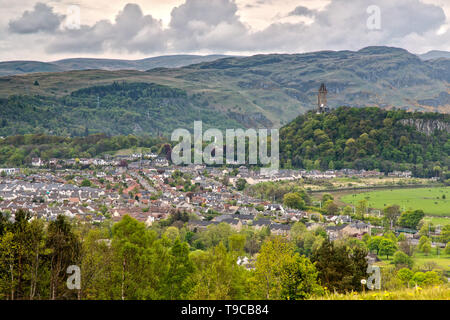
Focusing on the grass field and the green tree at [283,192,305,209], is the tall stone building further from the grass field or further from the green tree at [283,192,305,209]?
the grass field

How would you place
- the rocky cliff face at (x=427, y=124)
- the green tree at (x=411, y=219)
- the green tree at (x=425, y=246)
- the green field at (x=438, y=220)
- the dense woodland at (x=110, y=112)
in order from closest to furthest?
the green tree at (x=425, y=246), the green tree at (x=411, y=219), the green field at (x=438, y=220), the rocky cliff face at (x=427, y=124), the dense woodland at (x=110, y=112)

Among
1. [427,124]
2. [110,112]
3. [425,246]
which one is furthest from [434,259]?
[110,112]

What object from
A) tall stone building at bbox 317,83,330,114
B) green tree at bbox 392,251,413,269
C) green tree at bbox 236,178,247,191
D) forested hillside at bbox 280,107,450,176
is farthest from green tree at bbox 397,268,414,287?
tall stone building at bbox 317,83,330,114

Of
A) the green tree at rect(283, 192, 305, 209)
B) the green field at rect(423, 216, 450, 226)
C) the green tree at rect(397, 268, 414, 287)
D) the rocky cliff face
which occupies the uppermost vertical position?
the rocky cliff face

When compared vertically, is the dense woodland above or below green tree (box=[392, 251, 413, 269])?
above

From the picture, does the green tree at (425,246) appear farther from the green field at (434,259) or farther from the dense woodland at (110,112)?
the dense woodland at (110,112)

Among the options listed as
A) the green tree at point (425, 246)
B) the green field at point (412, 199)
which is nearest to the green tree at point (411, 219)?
the green field at point (412, 199)

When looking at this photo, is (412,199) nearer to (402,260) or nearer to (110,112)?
(402,260)
